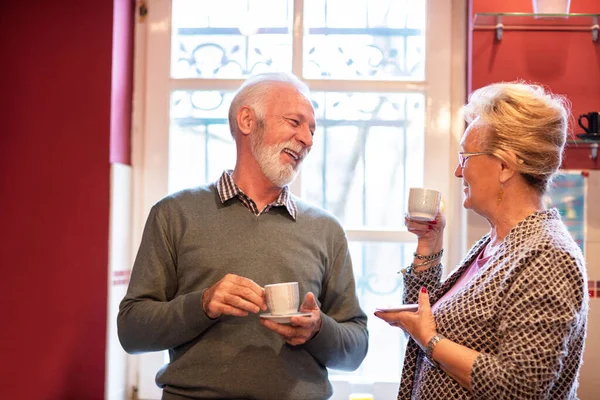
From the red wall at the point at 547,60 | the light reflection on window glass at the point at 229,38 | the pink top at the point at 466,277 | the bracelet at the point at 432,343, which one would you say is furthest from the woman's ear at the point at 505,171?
the light reflection on window glass at the point at 229,38

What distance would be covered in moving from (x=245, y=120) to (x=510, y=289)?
1.02 meters

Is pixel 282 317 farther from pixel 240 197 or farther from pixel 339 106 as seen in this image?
pixel 339 106

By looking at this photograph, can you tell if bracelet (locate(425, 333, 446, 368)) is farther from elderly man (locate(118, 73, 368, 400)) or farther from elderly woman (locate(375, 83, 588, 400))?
elderly man (locate(118, 73, 368, 400))

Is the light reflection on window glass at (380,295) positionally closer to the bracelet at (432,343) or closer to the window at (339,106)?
the window at (339,106)

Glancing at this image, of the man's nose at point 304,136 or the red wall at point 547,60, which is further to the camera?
the red wall at point 547,60

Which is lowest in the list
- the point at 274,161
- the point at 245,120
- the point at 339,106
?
the point at 274,161

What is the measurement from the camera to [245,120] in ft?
7.74

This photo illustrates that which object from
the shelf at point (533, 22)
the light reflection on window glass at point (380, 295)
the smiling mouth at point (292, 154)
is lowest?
the light reflection on window glass at point (380, 295)

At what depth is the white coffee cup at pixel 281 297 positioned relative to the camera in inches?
74.2

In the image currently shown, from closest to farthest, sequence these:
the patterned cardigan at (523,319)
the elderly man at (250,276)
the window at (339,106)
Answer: the patterned cardigan at (523,319) < the elderly man at (250,276) < the window at (339,106)

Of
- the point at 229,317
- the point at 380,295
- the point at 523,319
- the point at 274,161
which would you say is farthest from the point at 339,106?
the point at 523,319

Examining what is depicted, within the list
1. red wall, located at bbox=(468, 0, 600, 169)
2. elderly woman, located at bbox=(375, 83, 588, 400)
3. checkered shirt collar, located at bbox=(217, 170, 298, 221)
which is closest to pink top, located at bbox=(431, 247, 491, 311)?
elderly woman, located at bbox=(375, 83, 588, 400)

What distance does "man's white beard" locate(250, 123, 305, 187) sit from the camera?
226cm

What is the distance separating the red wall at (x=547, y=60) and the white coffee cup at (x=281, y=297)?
1.32 m
